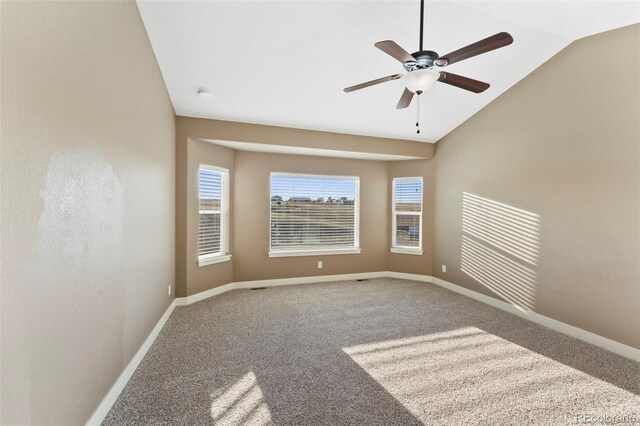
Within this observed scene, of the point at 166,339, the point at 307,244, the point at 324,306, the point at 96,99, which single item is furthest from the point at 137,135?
the point at 307,244

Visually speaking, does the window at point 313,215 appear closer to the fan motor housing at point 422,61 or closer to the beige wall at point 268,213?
the beige wall at point 268,213

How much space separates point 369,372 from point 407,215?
11.5ft

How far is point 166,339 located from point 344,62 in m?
3.49

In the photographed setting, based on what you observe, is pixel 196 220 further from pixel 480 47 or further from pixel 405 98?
pixel 480 47

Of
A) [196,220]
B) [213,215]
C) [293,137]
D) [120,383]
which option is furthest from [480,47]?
[213,215]

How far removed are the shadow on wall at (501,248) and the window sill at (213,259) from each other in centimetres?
379

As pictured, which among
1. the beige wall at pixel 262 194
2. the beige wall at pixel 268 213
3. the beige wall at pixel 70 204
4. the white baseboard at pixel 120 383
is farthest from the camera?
the beige wall at pixel 268 213

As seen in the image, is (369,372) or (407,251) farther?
(407,251)

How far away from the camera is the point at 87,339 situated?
5.32ft

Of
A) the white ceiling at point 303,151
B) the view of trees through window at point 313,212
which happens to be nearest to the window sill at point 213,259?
the view of trees through window at point 313,212

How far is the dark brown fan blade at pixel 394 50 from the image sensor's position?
1.85 metres

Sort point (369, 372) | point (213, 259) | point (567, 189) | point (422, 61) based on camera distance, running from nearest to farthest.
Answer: point (422, 61), point (369, 372), point (567, 189), point (213, 259)

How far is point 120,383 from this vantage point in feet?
6.75

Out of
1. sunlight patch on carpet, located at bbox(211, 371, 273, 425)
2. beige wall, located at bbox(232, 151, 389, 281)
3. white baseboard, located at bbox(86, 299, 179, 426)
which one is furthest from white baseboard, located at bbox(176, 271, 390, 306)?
sunlight patch on carpet, located at bbox(211, 371, 273, 425)
